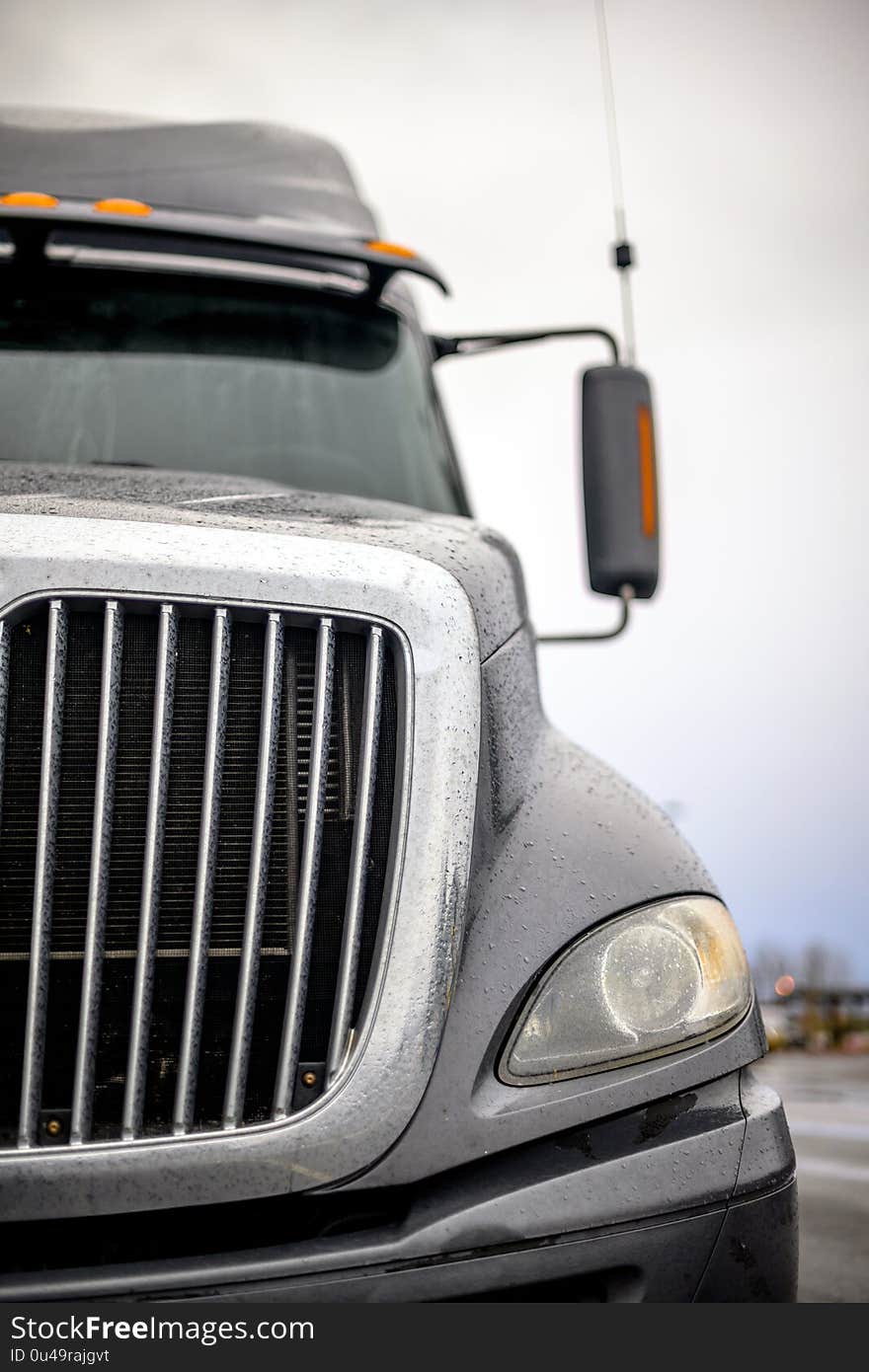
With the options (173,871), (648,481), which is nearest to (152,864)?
(173,871)

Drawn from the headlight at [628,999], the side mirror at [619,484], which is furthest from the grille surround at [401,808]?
the side mirror at [619,484]

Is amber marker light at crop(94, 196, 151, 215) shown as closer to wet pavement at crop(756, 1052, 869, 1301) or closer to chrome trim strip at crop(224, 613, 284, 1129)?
chrome trim strip at crop(224, 613, 284, 1129)

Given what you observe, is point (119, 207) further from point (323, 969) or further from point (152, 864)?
point (323, 969)

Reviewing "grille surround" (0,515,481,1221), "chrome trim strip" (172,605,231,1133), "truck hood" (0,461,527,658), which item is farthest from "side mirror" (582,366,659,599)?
"chrome trim strip" (172,605,231,1133)

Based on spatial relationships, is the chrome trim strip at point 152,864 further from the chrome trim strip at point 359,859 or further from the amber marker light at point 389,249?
the amber marker light at point 389,249

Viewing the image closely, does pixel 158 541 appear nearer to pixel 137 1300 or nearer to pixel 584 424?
pixel 137 1300

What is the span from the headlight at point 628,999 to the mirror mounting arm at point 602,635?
4.36 feet

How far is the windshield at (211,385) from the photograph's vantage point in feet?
10.8

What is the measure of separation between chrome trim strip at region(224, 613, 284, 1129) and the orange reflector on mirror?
162cm

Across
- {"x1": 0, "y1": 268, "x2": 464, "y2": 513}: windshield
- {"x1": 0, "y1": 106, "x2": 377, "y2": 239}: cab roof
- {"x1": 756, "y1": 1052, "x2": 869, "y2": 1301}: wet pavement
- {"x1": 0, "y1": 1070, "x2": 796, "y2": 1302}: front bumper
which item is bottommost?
{"x1": 756, "y1": 1052, "x2": 869, "y2": 1301}: wet pavement

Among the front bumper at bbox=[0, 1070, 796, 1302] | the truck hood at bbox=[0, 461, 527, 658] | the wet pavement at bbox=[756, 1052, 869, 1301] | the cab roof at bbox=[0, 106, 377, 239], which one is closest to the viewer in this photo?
the front bumper at bbox=[0, 1070, 796, 1302]

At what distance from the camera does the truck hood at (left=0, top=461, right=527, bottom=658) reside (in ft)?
7.46

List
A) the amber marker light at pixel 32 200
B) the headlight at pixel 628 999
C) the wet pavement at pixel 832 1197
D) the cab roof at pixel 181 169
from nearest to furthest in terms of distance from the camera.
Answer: the headlight at pixel 628 999, the amber marker light at pixel 32 200, the cab roof at pixel 181 169, the wet pavement at pixel 832 1197

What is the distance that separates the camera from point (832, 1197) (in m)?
6.21
